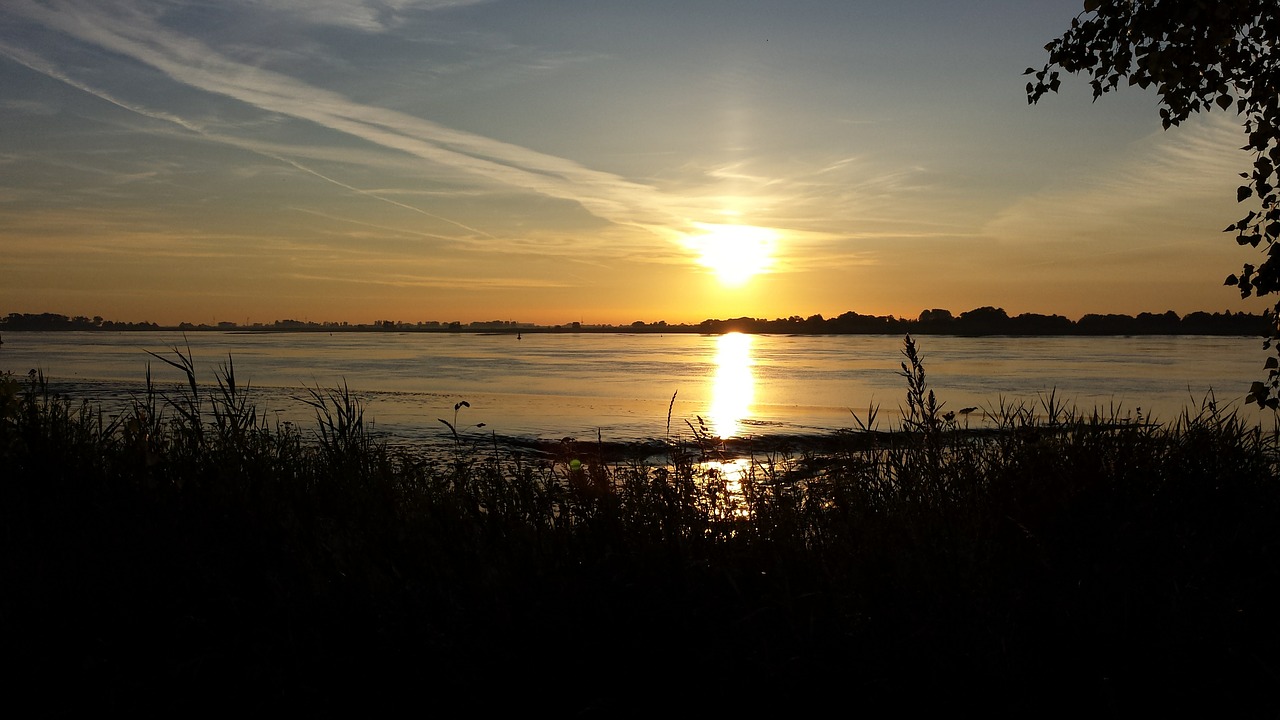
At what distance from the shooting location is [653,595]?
4254mm

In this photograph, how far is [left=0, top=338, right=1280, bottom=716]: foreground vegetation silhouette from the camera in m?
3.61

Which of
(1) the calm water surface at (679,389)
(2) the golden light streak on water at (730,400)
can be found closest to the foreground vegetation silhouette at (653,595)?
(1) the calm water surface at (679,389)

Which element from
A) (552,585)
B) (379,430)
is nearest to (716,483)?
(552,585)

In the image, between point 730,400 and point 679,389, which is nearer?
point 730,400

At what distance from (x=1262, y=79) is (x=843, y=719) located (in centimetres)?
481

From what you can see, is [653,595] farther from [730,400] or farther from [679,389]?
[679,389]

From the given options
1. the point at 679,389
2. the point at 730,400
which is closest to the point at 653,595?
the point at 730,400

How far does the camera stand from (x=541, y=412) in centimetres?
2083

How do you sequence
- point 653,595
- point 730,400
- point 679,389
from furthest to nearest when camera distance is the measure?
point 679,389, point 730,400, point 653,595

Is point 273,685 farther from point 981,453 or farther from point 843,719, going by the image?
point 981,453

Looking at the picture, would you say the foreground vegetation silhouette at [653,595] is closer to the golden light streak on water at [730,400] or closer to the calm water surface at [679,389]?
the calm water surface at [679,389]

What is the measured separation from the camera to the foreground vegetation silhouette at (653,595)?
11.8ft

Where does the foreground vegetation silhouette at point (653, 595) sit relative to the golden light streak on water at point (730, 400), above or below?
above

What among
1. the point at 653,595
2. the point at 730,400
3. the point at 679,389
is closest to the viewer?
the point at 653,595
